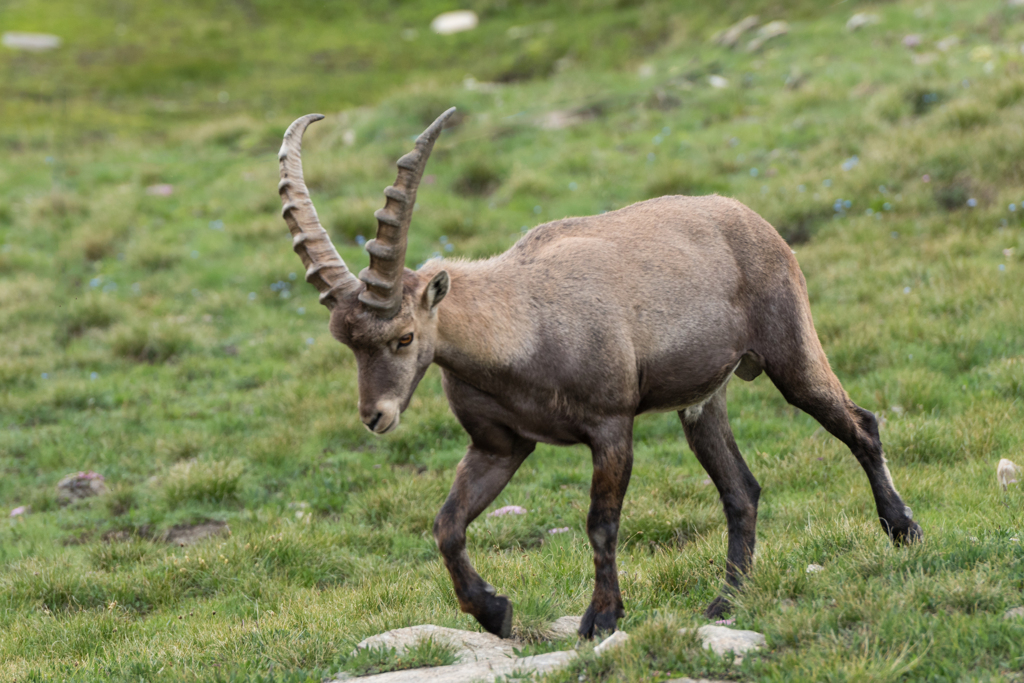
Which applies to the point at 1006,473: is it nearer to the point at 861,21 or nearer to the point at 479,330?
the point at 479,330

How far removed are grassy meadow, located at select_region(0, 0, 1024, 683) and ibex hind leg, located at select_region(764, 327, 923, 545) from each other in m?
0.17

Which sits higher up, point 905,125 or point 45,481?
point 905,125

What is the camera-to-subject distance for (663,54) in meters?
23.2

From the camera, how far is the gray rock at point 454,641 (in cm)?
518

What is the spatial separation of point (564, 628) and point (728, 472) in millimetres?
1564

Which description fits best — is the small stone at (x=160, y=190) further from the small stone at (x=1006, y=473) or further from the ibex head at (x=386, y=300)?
the small stone at (x=1006, y=473)

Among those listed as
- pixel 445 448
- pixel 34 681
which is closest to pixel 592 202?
pixel 445 448

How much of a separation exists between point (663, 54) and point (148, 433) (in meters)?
16.9

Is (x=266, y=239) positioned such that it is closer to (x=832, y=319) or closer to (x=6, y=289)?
(x=6, y=289)

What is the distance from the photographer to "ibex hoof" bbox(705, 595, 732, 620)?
551 centimetres

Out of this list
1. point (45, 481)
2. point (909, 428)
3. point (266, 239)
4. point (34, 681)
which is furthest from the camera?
point (266, 239)

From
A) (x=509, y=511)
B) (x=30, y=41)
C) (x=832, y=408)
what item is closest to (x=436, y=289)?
(x=832, y=408)

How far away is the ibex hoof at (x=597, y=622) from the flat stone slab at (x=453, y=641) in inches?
16.8

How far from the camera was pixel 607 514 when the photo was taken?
5406 mm
